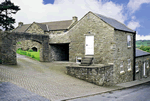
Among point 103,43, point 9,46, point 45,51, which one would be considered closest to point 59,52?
point 45,51

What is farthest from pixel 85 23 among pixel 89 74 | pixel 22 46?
pixel 22 46

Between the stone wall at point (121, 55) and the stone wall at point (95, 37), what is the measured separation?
66 centimetres

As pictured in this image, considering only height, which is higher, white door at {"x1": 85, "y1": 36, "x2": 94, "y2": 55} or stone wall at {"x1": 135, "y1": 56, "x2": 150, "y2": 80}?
white door at {"x1": 85, "y1": 36, "x2": 94, "y2": 55}

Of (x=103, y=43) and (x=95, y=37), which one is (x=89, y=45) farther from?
(x=103, y=43)

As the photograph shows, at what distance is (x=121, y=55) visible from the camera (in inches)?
677

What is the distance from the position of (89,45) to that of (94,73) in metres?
4.55

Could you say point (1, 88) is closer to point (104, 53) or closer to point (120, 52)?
point (104, 53)

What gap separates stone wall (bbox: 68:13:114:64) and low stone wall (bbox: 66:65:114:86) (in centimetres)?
175

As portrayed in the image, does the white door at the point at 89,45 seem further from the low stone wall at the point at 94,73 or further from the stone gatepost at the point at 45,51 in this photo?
the stone gatepost at the point at 45,51

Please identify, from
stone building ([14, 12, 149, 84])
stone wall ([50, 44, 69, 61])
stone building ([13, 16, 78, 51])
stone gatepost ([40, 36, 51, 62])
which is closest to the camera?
stone building ([14, 12, 149, 84])

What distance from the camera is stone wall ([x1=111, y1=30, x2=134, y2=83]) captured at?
1616cm

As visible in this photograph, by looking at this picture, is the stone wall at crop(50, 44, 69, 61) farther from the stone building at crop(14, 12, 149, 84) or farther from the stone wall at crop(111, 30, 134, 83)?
the stone wall at crop(111, 30, 134, 83)

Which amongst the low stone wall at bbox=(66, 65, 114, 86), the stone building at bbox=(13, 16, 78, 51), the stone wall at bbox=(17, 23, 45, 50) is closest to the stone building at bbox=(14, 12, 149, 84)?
the low stone wall at bbox=(66, 65, 114, 86)

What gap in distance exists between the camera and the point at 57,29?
3097 centimetres
